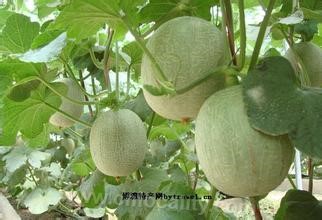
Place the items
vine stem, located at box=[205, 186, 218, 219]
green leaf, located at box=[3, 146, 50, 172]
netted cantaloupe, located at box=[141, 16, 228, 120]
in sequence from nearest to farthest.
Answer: netted cantaloupe, located at box=[141, 16, 228, 120] < vine stem, located at box=[205, 186, 218, 219] < green leaf, located at box=[3, 146, 50, 172]

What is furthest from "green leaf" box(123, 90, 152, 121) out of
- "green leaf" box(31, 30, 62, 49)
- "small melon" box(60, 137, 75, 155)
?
"small melon" box(60, 137, 75, 155)

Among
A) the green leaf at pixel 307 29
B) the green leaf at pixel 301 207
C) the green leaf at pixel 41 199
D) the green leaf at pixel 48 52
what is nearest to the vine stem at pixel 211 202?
the green leaf at pixel 301 207

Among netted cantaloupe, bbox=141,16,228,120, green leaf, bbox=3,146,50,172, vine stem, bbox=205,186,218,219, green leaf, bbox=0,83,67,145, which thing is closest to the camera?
netted cantaloupe, bbox=141,16,228,120

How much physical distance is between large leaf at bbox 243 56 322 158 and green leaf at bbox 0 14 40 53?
0.54 m

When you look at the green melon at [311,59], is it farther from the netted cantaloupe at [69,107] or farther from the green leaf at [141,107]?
the netted cantaloupe at [69,107]

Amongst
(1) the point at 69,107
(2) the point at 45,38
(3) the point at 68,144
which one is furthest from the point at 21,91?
(3) the point at 68,144

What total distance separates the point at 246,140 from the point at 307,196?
1.08 ft

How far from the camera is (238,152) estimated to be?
0.58 meters

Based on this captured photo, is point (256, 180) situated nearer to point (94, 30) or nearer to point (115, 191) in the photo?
point (94, 30)

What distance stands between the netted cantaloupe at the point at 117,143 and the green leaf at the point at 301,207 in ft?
1.16

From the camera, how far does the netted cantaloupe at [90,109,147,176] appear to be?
3.32 ft

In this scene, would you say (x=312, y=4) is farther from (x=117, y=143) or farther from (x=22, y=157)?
(x=22, y=157)

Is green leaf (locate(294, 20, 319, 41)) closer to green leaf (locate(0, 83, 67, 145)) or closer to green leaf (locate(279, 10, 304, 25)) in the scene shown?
green leaf (locate(279, 10, 304, 25))

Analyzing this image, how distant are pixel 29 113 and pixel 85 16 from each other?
0.44 m
